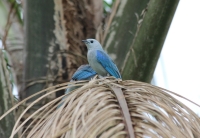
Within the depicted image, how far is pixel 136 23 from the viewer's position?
2.01m

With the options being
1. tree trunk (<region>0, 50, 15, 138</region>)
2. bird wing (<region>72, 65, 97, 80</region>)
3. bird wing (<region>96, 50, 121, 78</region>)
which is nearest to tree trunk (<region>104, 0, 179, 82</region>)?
bird wing (<region>96, 50, 121, 78</region>)

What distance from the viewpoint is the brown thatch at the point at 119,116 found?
32.8 inches

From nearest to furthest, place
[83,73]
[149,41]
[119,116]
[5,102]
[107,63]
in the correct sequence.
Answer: [119,116] < [5,102] < [149,41] < [107,63] < [83,73]

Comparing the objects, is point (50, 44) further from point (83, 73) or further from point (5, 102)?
point (5, 102)

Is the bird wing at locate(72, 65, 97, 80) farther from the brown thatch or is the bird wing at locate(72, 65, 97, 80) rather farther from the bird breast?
the brown thatch

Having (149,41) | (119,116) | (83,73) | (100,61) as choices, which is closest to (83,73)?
(83,73)

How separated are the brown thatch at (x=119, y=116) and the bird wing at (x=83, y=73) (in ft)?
3.31

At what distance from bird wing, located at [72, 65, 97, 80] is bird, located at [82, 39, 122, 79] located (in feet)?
0.13

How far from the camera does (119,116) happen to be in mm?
911

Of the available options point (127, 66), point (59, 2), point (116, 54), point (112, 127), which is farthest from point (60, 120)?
point (59, 2)

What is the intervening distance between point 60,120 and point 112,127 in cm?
11

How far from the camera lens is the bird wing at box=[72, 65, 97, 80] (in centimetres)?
208

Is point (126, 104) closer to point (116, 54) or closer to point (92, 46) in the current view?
point (116, 54)

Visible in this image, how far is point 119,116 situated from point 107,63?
1.10m
